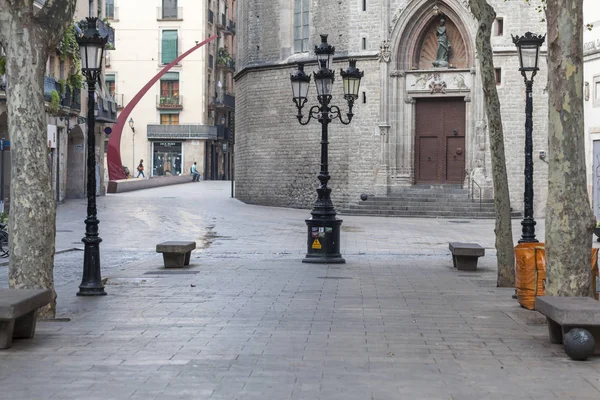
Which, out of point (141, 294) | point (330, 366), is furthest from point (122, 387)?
point (141, 294)

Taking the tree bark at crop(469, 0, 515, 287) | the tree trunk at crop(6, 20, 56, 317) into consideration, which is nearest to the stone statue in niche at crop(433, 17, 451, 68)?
the tree bark at crop(469, 0, 515, 287)

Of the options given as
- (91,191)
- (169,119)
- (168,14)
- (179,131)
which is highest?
(168,14)

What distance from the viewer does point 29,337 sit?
9.71 meters

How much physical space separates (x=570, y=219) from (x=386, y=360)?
104 inches

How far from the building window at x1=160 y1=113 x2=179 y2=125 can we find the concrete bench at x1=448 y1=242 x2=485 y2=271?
57.8m

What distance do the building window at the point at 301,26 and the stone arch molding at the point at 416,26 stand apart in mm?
4206

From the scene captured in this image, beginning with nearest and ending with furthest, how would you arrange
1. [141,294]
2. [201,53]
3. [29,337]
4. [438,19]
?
[29,337] < [141,294] < [438,19] < [201,53]

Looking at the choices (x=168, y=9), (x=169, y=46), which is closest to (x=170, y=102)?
(x=169, y=46)

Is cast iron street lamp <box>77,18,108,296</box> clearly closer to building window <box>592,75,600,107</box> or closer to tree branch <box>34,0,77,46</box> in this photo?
tree branch <box>34,0,77,46</box>

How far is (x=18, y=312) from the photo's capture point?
904cm

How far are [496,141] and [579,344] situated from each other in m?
6.58

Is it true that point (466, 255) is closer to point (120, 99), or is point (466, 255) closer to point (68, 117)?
point (68, 117)

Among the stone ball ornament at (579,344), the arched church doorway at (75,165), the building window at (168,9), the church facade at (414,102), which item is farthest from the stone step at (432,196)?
the building window at (168,9)

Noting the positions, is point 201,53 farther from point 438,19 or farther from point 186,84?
point 438,19
